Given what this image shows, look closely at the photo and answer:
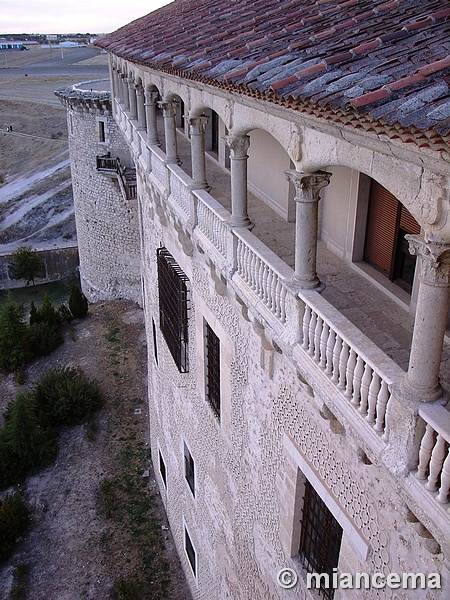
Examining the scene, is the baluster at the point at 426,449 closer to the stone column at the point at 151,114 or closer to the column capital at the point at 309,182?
the column capital at the point at 309,182

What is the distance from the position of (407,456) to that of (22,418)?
54.6 ft

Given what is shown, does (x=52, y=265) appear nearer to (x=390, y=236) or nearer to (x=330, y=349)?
(x=390, y=236)

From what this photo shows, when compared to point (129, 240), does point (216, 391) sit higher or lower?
higher

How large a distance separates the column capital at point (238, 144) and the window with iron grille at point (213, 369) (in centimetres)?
346

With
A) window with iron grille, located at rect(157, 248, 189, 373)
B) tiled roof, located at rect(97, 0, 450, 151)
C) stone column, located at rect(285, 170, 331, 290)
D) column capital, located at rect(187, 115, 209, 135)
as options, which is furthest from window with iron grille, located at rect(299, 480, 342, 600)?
column capital, located at rect(187, 115, 209, 135)

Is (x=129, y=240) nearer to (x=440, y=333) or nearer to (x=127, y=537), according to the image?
(x=127, y=537)

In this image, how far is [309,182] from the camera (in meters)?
5.57

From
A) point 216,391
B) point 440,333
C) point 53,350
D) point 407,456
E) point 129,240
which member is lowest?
point 53,350

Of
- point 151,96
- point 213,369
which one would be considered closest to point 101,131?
point 151,96

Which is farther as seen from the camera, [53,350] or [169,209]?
[53,350]

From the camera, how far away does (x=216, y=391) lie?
1017 centimetres

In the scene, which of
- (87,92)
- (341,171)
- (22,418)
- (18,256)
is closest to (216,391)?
(341,171)

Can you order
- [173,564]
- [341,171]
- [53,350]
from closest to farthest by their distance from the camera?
1. [341,171]
2. [173,564]
3. [53,350]

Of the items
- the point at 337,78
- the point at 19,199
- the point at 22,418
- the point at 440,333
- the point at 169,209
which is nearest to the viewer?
the point at 440,333
